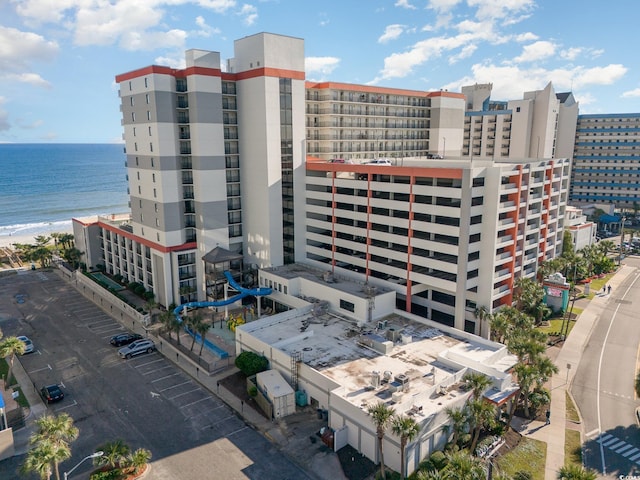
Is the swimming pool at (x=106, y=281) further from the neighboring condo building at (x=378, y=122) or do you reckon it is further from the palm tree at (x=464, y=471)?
the palm tree at (x=464, y=471)

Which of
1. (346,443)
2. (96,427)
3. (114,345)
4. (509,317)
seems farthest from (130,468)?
(509,317)

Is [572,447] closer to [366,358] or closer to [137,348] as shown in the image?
[366,358]

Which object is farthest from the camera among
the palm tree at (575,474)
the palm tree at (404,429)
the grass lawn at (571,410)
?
the grass lawn at (571,410)

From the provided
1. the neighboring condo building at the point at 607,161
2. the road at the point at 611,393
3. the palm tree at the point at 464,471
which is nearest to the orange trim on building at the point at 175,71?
the palm tree at the point at 464,471

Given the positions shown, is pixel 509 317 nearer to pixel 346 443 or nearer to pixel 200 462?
pixel 346 443

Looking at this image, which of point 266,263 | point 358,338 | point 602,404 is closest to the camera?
point 602,404

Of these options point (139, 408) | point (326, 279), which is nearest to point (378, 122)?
point (326, 279)

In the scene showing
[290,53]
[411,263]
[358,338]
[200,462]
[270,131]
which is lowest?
[200,462]

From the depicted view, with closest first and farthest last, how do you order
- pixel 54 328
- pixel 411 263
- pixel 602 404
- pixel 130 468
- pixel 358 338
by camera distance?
pixel 130 468
pixel 602 404
pixel 358 338
pixel 411 263
pixel 54 328

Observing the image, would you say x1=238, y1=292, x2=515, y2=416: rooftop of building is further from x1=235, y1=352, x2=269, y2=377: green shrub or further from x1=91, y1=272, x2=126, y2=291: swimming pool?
x1=91, y1=272, x2=126, y2=291: swimming pool
